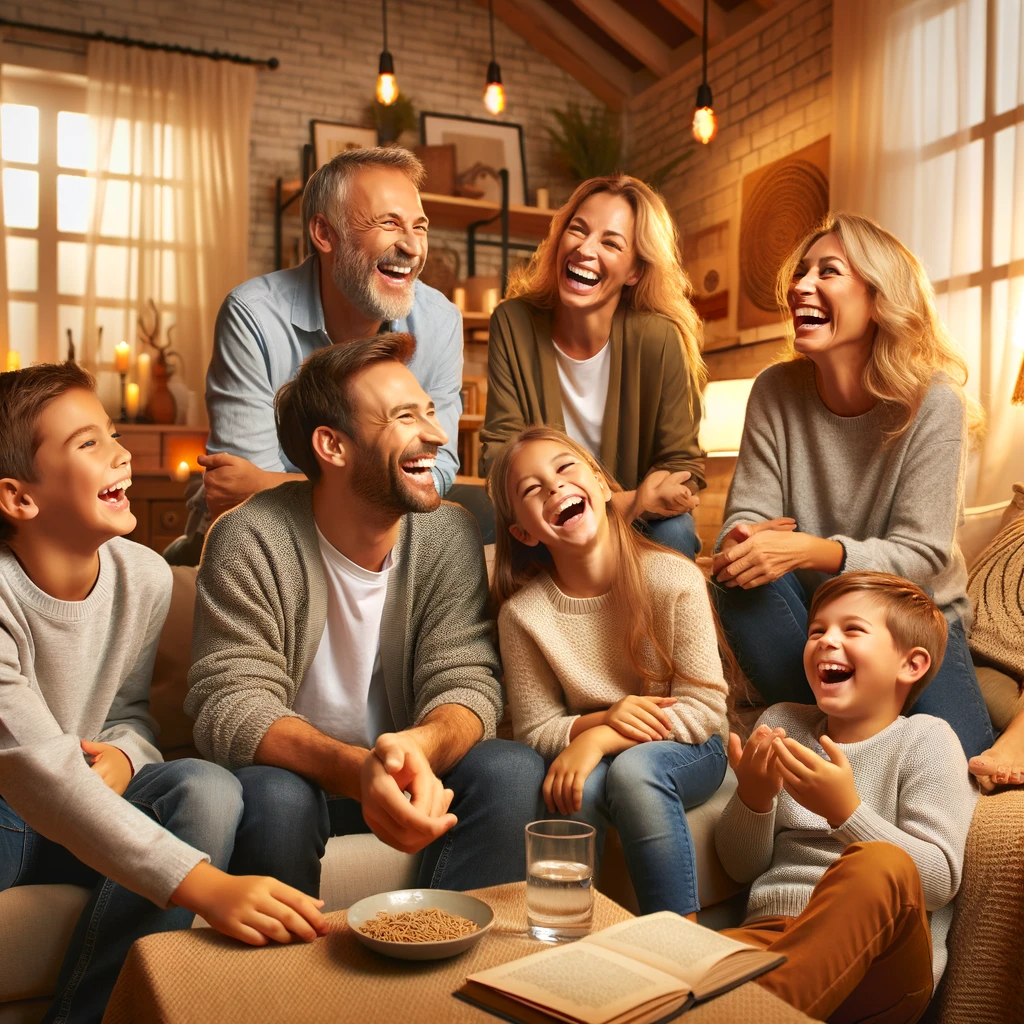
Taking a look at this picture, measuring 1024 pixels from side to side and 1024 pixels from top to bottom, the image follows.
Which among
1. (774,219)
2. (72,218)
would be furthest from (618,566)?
(72,218)

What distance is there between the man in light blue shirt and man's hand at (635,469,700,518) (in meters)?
0.42

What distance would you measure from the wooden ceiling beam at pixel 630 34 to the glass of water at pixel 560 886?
5864 mm

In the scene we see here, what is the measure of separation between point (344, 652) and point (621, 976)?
86cm

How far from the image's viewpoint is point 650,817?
62.6 inches

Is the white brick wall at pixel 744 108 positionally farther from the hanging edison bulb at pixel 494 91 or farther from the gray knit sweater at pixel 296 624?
the gray knit sweater at pixel 296 624

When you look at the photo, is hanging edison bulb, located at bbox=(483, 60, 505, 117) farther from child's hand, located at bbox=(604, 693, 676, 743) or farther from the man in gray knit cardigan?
A: child's hand, located at bbox=(604, 693, 676, 743)

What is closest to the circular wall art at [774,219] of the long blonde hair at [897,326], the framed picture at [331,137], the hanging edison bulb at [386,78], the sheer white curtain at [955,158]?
the sheer white curtain at [955,158]

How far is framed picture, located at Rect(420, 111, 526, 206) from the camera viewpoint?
6160 mm

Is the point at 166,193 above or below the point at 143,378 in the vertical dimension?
above

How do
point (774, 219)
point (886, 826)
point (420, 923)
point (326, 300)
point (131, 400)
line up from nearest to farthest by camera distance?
point (420, 923)
point (886, 826)
point (326, 300)
point (774, 219)
point (131, 400)

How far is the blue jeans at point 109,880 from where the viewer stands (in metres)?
1.39

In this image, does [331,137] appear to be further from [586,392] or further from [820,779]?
[820,779]

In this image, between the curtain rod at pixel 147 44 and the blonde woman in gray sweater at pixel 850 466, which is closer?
the blonde woman in gray sweater at pixel 850 466

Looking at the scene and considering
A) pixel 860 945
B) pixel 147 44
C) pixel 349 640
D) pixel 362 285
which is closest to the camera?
pixel 860 945
